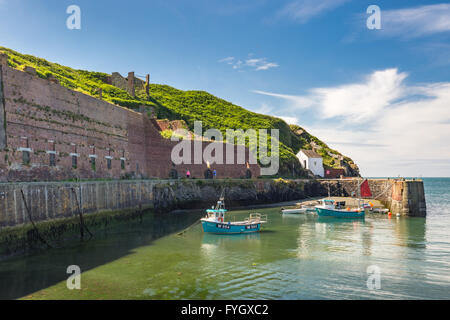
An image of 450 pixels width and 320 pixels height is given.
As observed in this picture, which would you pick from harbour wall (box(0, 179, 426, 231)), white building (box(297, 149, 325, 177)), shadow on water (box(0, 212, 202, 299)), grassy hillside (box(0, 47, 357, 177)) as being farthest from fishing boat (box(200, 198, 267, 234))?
white building (box(297, 149, 325, 177))

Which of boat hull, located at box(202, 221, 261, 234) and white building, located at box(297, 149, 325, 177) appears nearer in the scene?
boat hull, located at box(202, 221, 261, 234)

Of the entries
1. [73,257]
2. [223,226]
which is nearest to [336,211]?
[223,226]

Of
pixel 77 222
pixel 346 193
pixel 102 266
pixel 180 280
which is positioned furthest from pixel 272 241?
pixel 346 193

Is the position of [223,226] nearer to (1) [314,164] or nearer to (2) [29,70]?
(2) [29,70]

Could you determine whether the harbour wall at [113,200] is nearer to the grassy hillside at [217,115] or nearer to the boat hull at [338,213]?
the boat hull at [338,213]

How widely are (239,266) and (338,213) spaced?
1050 inches

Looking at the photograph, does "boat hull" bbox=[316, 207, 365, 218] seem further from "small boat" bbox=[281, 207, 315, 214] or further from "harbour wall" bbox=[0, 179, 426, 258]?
"harbour wall" bbox=[0, 179, 426, 258]

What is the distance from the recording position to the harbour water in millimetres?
14734

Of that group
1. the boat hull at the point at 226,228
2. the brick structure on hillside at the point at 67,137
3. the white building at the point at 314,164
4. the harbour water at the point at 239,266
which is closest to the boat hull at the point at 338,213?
the harbour water at the point at 239,266

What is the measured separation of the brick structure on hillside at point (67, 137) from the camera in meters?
24.2

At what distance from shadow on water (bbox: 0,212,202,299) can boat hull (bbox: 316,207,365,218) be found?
750 inches

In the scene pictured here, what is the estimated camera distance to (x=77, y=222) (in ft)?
85.4

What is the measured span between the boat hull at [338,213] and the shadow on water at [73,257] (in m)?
19.0

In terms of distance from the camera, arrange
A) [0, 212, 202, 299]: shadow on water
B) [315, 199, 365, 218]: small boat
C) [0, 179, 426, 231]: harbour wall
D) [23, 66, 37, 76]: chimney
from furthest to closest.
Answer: [315, 199, 365, 218]: small boat < [23, 66, 37, 76]: chimney < [0, 179, 426, 231]: harbour wall < [0, 212, 202, 299]: shadow on water
